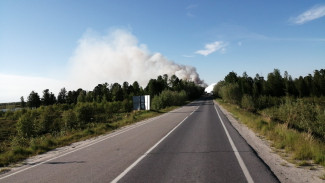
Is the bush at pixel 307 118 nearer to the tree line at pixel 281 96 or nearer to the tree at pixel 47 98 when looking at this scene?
the tree line at pixel 281 96

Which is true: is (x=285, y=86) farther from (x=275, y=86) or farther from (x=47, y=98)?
(x=47, y=98)

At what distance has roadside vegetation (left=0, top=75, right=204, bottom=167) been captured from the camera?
45.4 ft

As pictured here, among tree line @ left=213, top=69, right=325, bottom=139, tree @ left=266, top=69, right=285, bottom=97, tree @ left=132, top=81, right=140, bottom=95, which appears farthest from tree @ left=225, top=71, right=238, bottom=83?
tree @ left=132, top=81, right=140, bottom=95

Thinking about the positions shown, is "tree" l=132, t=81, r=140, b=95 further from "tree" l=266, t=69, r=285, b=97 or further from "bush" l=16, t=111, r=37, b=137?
"bush" l=16, t=111, r=37, b=137

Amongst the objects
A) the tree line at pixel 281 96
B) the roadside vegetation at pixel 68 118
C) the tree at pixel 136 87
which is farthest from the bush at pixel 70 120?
the tree at pixel 136 87

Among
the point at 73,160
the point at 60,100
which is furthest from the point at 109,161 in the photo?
the point at 60,100

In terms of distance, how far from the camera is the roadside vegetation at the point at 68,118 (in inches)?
545

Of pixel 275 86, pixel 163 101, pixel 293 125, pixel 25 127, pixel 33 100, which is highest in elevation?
pixel 275 86

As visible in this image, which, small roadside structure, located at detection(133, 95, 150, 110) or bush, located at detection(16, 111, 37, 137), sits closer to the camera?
bush, located at detection(16, 111, 37, 137)

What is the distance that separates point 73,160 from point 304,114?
70.3ft

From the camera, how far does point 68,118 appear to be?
39.7 meters

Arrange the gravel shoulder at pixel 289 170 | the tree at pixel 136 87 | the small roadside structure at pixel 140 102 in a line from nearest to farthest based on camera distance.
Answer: the gravel shoulder at pixel 289 170, the small roadside structure at pixel 140 102, the tree at pixel 136 87

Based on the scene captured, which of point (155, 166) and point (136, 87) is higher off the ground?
point (136, 87)

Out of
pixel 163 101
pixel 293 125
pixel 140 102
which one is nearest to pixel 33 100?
pixel 163 101
